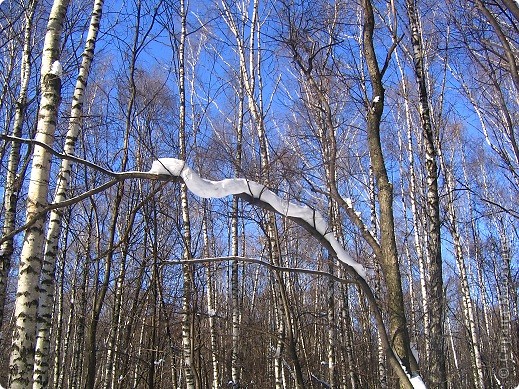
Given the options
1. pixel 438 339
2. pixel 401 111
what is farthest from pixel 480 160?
pixel 438 339

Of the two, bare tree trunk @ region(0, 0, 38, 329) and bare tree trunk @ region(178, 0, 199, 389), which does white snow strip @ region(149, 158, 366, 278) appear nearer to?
bare tree trunk @ region(178, 0, 199, 389)

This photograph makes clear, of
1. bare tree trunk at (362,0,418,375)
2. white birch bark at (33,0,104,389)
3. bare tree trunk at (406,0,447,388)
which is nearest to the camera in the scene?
bare tree trunk at (362,0,418,375)

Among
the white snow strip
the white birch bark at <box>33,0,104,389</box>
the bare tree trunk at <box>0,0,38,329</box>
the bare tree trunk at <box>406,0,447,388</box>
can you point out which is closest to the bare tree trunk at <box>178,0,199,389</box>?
the white birch bark at <box>33,0,104,389</box>

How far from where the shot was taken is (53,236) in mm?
4617

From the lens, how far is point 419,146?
12586 mm

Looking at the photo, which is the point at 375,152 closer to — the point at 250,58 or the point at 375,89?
the point at 375,89

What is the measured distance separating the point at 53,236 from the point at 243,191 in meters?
3.05

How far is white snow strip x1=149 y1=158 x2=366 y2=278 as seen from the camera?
2209 millimetres

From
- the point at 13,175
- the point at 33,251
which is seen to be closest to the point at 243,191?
the point at 33,251

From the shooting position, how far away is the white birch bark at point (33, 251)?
138 inches

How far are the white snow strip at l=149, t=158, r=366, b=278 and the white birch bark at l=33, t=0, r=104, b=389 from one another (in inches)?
101

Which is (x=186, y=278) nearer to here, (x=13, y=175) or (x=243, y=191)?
(x=13, y=175)

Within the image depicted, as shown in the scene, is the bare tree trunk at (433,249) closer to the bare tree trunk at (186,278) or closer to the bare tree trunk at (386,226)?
the bare tree trunk at (386,226)

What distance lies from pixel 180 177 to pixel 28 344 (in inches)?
89.1
